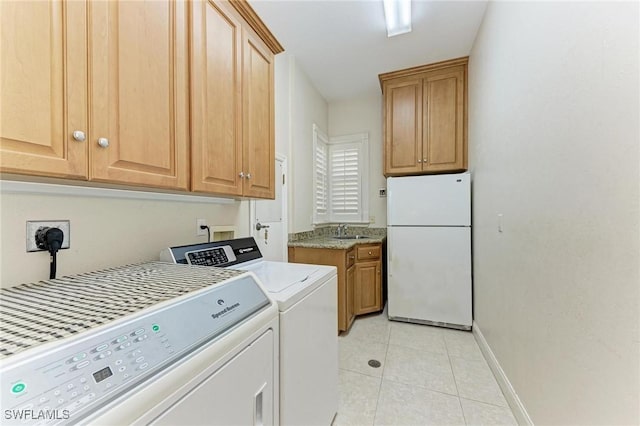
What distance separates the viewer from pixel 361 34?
2.37 meters

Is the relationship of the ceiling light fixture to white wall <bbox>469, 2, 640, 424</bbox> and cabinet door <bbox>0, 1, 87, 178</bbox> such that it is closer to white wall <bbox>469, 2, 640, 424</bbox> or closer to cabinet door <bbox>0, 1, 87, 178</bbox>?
white wall <bbox>469, 2, 640, 424</bbox>

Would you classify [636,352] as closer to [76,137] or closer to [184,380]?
[184,380]

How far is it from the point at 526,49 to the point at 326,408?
2.23 metres

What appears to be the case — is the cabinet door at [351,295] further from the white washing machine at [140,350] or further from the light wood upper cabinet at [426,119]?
the white washing machine at [140,350]

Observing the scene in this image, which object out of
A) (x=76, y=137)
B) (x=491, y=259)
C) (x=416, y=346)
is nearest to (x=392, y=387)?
(x=416, y=346)

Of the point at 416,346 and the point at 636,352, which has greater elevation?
the point at 636,352

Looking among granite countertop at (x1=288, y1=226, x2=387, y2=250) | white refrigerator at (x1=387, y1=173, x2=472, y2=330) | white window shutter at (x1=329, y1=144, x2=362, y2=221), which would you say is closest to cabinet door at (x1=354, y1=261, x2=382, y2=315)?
white refrigerator at (x1=387, y1=173, x2=472, y2=330)

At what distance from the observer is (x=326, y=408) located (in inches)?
54.0

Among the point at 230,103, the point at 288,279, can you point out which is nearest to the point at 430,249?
the point at 288,279

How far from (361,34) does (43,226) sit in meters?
2.59

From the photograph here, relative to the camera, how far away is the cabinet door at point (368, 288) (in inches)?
112

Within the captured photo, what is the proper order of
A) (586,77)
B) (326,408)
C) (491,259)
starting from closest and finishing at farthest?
(586,77) < (326,408) < (491,259)

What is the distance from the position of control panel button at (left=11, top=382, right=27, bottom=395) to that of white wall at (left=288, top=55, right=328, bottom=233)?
232cm

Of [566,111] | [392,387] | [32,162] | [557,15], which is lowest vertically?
[392,387]
